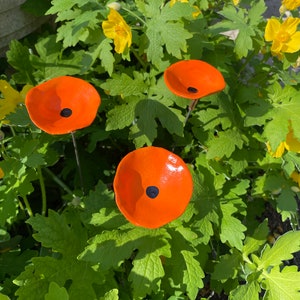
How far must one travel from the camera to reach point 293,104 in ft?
6.22

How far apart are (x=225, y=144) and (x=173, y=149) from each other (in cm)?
39

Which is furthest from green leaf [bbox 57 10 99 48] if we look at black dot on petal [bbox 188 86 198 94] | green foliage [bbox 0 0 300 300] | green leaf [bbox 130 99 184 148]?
black dot on petal [bbox 188 86 198 94]

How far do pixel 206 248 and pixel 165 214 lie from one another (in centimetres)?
51

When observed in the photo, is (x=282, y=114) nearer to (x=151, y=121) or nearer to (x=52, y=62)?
(x=151, y=121)

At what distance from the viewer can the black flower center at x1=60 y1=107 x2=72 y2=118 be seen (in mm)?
1513

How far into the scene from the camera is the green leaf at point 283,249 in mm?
1639

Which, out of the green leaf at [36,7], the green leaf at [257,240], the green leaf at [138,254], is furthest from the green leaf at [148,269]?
the green leaf at [36,7]

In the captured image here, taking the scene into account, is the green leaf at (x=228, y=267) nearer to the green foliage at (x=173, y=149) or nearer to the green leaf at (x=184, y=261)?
the green foliage at (x=173, y=149)

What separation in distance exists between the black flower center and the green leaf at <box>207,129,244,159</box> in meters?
0.62

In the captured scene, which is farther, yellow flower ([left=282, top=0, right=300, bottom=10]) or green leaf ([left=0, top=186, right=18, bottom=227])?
yellow flower ([left=282, top=0, right=300, bottom=10])

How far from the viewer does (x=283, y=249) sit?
5.43 feet

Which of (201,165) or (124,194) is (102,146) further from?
(124,194)

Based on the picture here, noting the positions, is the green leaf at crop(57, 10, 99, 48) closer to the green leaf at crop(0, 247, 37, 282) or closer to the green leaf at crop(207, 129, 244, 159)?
the green leaf at crop(207, 129, 244, 159)

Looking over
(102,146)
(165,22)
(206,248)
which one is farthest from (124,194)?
(102,146)
